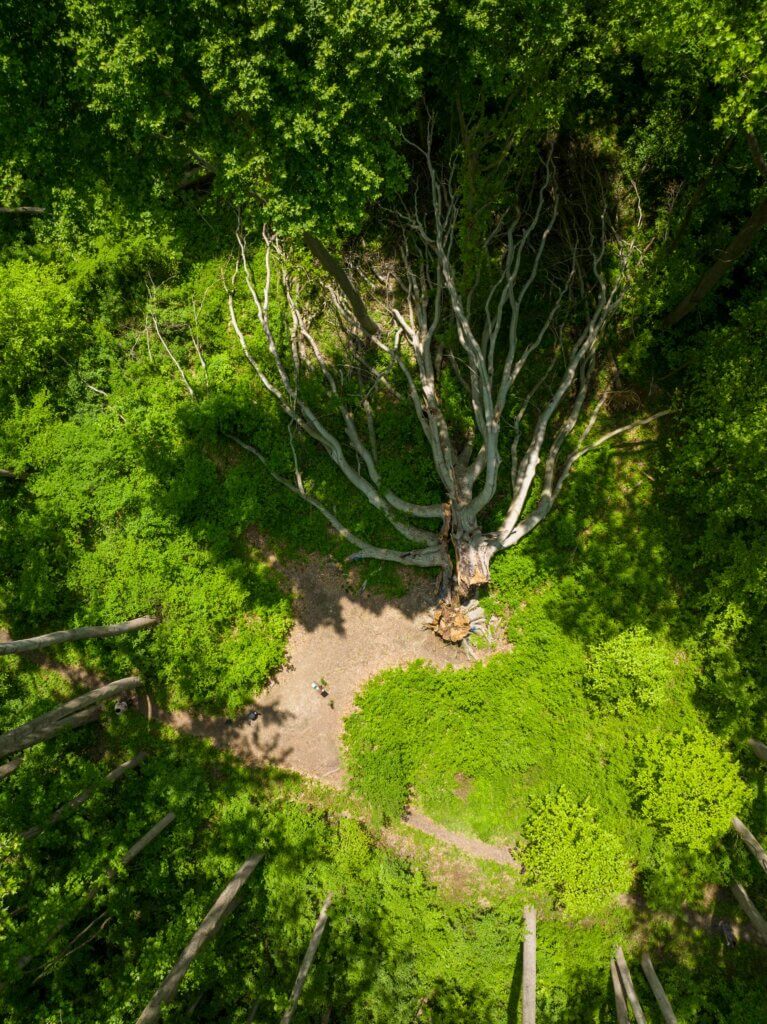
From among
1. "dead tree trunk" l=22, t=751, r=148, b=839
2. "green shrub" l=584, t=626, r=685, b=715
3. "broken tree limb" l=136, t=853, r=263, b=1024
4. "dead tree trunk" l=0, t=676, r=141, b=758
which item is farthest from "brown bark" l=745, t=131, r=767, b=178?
"broken tree limb" l=136, t=853, r=263, b=1024

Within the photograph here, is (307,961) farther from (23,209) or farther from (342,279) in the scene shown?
(23,209)

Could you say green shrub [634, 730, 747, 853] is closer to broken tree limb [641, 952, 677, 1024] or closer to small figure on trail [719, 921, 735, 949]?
small figure on trail [719, 921, 735, 949]

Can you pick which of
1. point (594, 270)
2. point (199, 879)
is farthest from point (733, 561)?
point (199, 879)

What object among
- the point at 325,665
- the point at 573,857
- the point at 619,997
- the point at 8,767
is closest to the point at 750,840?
the point at 573,857

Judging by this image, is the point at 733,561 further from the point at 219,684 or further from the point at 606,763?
the point at 219,684

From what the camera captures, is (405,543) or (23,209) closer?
(405,543)

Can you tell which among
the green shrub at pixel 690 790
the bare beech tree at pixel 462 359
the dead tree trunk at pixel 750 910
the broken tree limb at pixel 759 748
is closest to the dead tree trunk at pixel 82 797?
the bare beech tree at pixel 462 359

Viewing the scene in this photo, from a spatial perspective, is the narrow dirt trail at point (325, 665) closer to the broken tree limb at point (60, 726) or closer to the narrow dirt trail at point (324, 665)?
the narrow dirt trail at point (324, 665)
